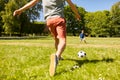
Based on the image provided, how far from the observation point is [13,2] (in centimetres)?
8394

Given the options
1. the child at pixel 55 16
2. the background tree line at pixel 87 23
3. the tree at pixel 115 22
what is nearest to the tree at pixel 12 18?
the background tree line at pixel 87 23

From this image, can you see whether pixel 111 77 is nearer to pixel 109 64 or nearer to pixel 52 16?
pixel 109 64

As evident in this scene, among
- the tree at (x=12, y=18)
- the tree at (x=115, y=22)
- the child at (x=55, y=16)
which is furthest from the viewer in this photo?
the tree at (x=115, y=22)

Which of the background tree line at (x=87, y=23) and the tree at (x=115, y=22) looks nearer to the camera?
the background tree line at (x=87, y=23)

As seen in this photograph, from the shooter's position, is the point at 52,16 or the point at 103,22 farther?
the point at 103,22

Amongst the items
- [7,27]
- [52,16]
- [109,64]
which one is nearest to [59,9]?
[52,16]

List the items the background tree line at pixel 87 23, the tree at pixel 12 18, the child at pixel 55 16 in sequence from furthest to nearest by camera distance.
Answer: the background tree line at pixel 87 23
the tree at pixel 12 18
the child at pixel 55 16

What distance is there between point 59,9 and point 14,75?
2.06m

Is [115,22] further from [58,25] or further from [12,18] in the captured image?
[58,25]

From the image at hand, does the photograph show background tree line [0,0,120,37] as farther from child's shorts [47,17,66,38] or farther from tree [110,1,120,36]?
child's shorts [47,17,66,38]

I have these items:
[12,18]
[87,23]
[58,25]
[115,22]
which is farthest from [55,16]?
[87,23]

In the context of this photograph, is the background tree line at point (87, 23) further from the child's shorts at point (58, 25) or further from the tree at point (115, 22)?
the child's shorts at point (58, 25)

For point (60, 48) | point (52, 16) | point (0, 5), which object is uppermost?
point (0, 5)

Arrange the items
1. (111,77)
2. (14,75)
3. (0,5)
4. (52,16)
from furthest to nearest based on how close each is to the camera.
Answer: (0,5) → (52,16) → (14,75) → (111,77)
